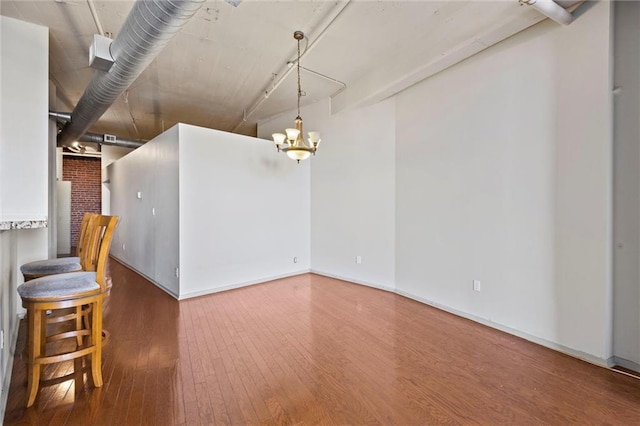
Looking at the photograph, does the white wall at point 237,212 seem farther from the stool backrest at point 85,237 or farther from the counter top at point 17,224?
the counter top at point 17,224

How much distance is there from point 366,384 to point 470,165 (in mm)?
2658

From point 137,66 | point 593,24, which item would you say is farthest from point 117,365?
point 593,24

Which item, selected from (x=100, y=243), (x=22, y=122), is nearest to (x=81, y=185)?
(x=22, y=122)

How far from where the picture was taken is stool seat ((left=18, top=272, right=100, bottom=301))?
72.6 inches

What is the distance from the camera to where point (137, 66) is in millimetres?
2873

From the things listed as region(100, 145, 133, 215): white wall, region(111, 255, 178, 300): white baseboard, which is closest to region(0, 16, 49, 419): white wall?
region(111, 255, 178, 300): white baseboard

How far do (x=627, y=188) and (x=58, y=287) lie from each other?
4415mm

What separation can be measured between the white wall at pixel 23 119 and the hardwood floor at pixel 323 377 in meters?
1.44

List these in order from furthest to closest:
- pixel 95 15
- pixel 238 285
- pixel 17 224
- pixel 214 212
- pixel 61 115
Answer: pixel 238 285, pixel 61 115, pixel 214 212, pixel 95 15, pixel 17 224

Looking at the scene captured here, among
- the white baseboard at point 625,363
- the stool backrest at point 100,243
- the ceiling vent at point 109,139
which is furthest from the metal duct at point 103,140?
the white baseboard at point 625,363

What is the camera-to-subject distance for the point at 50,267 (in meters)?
2.66

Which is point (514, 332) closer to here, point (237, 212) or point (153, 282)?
Result: point (237, 212)

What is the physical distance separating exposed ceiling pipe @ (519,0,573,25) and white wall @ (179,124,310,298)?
12.6 ft

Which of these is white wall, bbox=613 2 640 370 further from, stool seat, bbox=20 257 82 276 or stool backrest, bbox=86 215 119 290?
stool seat, bbox=20 257 82 276
